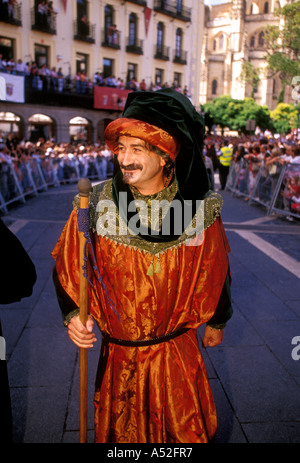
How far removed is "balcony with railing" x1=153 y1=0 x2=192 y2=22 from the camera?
31250mm

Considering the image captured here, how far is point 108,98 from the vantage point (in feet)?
86.0

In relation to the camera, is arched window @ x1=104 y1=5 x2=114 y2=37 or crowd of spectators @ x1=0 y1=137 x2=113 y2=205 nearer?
crowd of spectators @ x1=0 y1=137 x2=113 y2=205

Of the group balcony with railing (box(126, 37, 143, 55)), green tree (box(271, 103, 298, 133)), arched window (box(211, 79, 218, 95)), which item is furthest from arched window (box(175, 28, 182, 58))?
arched window (box(211, 79, 218, 95))

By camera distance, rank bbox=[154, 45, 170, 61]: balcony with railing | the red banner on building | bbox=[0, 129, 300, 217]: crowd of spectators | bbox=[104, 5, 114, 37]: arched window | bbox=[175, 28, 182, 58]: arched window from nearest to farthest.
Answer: bbox=[0, 129, 300, 217]: crowd of spectators
the red banner on building
bbox=[104, 5, 114, 37]: arched window
bbox=[154, 45, 170, 61]: balcony with railing
bbox=[175, 28, 182, 58]: arched window

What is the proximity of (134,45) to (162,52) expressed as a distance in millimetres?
3059

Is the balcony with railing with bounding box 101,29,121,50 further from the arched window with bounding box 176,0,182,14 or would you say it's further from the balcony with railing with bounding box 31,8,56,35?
the arched window with bounding box 176,0,182,14

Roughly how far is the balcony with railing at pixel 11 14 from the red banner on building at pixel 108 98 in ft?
17.8

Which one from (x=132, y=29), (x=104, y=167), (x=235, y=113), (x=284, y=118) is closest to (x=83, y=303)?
(x=104, y=167)

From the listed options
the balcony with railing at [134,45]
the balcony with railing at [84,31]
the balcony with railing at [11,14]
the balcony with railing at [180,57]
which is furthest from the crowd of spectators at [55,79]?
the balcony with railing at [180,57]

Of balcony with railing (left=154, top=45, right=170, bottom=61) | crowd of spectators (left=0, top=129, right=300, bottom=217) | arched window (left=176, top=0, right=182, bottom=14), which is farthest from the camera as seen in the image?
arched window (left=176, top=0, right=182, bottom=14)

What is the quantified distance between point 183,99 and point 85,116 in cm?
2650

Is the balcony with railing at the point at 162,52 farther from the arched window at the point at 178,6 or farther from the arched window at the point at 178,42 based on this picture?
the arched window at the point at 178,6
